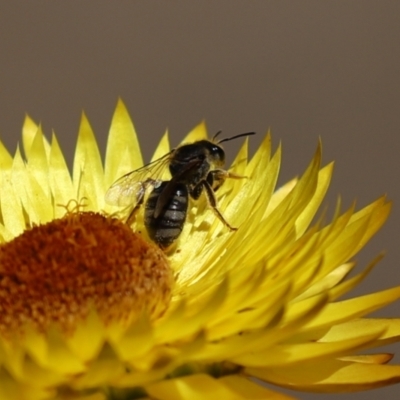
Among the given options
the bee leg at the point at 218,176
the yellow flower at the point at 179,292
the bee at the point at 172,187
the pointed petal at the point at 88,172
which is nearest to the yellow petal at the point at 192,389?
the yellow flower at the point at 179,292

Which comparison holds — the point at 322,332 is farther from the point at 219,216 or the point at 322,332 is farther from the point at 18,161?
the point at 18,161

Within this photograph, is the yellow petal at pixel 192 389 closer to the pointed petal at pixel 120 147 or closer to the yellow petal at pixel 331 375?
the yellow petal at pixel 331 375

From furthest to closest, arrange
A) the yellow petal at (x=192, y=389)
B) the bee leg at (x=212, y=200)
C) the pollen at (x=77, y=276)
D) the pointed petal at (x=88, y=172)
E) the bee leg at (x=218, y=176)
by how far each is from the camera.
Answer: the pointed petal at (x=88, y=172)
the bee leg at (x=218, y=176)
the bee leg at (x=212, y=200)
the pollen at (x=77, y=276)
the yellow petal at (x=192, y=389)

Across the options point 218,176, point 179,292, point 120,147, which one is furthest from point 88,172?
point 179,292

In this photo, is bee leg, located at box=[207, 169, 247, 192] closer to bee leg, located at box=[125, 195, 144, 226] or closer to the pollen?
bee leg, located at box=[125, 195, 144, 226]

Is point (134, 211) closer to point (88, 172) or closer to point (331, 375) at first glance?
point (88, 172)

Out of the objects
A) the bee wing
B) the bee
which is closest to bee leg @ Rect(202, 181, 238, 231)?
the bee

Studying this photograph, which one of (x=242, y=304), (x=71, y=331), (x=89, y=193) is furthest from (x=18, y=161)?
(x=242, y=304)
